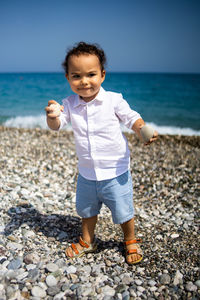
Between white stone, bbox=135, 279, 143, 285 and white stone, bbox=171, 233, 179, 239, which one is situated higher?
white stone, bbox=135, 279, 143, 285

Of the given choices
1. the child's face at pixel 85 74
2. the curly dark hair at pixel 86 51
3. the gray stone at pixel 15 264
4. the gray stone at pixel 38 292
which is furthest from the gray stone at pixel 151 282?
the curly dark hair at pixel 86 51

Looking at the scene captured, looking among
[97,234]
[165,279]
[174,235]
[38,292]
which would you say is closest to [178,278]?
[165,279]

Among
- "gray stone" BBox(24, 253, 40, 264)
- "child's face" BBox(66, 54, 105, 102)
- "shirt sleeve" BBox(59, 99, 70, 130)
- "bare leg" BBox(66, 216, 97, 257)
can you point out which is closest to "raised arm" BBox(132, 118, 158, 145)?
"child's face" BBox(66, 54, 105, 102)

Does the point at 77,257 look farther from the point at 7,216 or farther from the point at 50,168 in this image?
the point at 50,168

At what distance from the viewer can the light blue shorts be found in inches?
106

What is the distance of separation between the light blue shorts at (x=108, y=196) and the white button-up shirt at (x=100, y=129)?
3.7 inches

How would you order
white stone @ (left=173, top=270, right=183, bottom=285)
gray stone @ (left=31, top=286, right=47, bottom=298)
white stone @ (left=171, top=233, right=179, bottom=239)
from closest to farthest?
gray stone @ (left=31, top=286, right=47, bottom=298) < white stone @ (left=173, top=270, right=183, bottom=285) < white stone @ (left=171, top=233, right=179, bottom=239)

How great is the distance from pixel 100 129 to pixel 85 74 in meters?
0.54

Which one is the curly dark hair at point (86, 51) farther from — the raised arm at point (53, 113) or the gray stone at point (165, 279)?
the gray stone at point (165, 279)

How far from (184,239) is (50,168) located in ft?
10.6

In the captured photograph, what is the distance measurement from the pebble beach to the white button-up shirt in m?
1.02

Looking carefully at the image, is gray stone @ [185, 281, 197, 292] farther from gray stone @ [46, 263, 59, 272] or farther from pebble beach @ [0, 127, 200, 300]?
gray stone @ [46, 263, 59, 272]

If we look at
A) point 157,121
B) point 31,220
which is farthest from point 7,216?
point 157,121

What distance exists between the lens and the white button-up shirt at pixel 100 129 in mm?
2562
